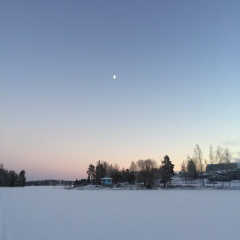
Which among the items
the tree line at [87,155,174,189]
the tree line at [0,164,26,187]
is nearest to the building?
the tree line at [87,155,174,189]

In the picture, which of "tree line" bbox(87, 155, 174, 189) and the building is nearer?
"tree line" bbox(87, 155, 174, 189)

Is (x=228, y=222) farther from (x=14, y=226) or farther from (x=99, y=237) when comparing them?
(x=14, y=226)

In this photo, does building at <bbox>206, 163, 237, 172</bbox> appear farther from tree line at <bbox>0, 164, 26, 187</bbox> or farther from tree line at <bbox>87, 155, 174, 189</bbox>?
tree line at <bbox>0, 164, 26, 187</bbox>

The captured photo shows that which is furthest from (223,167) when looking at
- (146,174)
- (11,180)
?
(11,180)

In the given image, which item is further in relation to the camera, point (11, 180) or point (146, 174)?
point (11, 180)

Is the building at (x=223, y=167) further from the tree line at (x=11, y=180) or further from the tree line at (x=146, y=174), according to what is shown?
the tree line at (x=11, y=180)

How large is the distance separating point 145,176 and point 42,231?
71259 millimetres

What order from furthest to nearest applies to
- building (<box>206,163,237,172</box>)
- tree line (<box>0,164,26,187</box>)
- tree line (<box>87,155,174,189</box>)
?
tree line (<box>0,164,26,187</box>), building (<box>206,163,237,172</box>), tree line (<box>87,155,174,189</box>)

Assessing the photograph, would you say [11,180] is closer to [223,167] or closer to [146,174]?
[146,174]

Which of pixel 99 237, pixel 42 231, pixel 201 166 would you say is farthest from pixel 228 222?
pixel 201 166

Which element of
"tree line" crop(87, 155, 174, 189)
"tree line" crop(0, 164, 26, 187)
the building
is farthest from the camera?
"tree line" crop(0, 164, 26, 187)

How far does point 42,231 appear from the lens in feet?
44.6

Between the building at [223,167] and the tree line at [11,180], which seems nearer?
the building at [223,167]

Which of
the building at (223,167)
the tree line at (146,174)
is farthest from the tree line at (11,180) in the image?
the building at (223,167)
